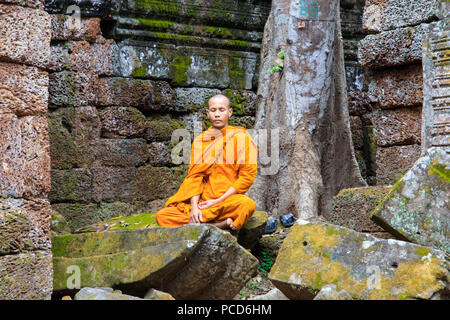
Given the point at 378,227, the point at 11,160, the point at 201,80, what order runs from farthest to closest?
the point at 201,80 → the point at 378,227 → the point at 11,160

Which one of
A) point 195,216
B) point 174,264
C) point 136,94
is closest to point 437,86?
point 195,216

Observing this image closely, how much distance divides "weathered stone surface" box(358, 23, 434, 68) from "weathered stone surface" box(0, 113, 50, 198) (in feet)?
9.55

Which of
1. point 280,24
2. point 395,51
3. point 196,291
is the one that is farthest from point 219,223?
point 280,24

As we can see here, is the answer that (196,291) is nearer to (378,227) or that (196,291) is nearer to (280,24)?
(378,227)

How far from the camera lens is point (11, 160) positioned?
181 inches

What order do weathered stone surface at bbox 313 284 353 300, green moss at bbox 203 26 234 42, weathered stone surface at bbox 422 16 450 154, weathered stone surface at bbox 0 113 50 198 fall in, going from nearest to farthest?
1. weathered stone surface at bbox 313 284 353 300
2. weathered stone surface at bbox 0 113 50 198
3. weathered stone surface at bbox 422 16 450 154
4. green moss at bbox 203 26 234 42

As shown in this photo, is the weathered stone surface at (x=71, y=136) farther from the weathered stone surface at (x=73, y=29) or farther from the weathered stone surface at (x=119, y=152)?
the weathered stone surface at (x=73, y=29)

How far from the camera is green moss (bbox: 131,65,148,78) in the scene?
27.7 feet

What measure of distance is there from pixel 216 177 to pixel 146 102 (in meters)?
2.82

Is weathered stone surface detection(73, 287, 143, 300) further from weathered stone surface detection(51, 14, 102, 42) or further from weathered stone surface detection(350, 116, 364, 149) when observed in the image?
weathered stone surface detection(350, 116, 364, 149)

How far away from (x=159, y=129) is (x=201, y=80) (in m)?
0.81

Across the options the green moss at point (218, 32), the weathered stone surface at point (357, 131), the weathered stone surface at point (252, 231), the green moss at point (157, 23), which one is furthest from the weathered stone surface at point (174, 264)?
the weathered stone surface at point (357, 131)

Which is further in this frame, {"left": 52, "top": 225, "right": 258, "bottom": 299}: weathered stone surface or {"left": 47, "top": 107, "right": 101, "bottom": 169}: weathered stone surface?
{"left": 47, "top": 107, "right": 101, "bottom": 169}: weathered stone surface

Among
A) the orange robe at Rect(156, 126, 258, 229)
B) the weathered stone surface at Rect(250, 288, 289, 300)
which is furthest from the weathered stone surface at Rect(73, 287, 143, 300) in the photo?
the orange robe at Rect(156, 126, 258, 229)
